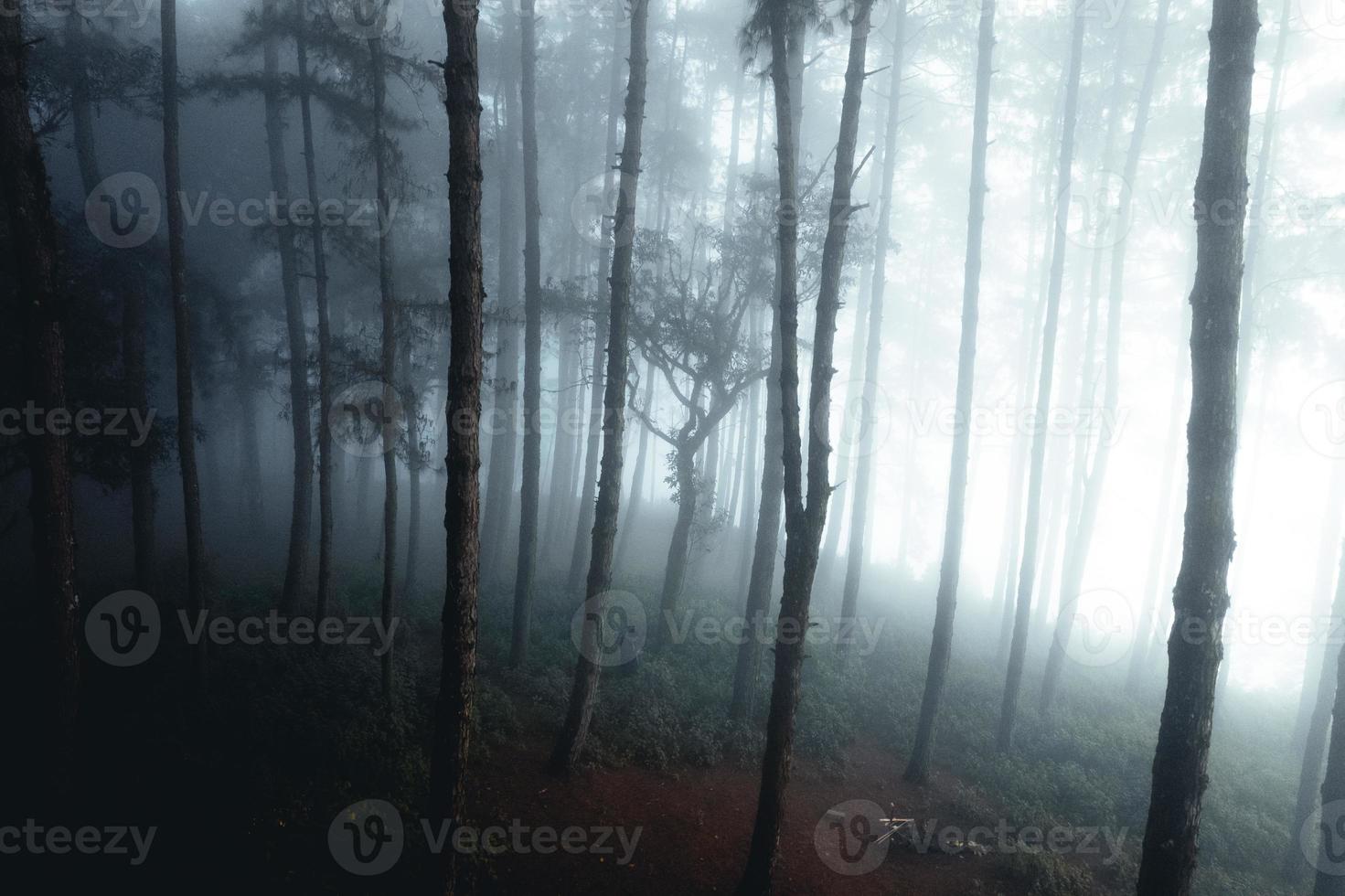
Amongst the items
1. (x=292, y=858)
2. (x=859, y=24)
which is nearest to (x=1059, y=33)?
(x=859, y=24)

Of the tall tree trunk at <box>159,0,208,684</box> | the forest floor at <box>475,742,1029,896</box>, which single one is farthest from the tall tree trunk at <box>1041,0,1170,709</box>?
the tall tree trunk at <box>159,0,208,684</box>

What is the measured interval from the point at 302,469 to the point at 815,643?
43.5 feet

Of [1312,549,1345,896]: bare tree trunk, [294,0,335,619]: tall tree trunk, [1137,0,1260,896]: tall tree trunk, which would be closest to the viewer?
[1137,0,1260,896]: tall tree trunk

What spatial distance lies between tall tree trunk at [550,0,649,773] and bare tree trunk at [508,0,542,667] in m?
3.13

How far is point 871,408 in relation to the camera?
22328mm

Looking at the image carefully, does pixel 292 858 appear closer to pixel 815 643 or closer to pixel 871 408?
pixel 815 643

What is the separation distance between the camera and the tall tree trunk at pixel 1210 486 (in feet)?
18.4

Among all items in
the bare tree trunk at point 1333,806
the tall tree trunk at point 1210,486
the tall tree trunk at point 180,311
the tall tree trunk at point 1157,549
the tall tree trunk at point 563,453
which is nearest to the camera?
the tall tree trunk at point 1210,486

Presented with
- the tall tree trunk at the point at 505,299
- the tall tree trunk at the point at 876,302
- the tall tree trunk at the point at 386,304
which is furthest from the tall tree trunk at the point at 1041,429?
the tall tree trunk at the point at 505,299

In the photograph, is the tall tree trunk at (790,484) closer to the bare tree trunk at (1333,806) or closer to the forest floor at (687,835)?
the forest floor at (687,835)

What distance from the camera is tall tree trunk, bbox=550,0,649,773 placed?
31.2ft

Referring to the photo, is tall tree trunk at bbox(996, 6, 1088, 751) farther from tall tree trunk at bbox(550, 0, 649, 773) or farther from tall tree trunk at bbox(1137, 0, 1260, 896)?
tall tree trunk at bbox(550, 0, 649, 773)

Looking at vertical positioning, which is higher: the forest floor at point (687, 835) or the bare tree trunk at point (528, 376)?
the bare tree trunk at point (528, 376)

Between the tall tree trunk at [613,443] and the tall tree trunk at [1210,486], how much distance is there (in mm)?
6831
